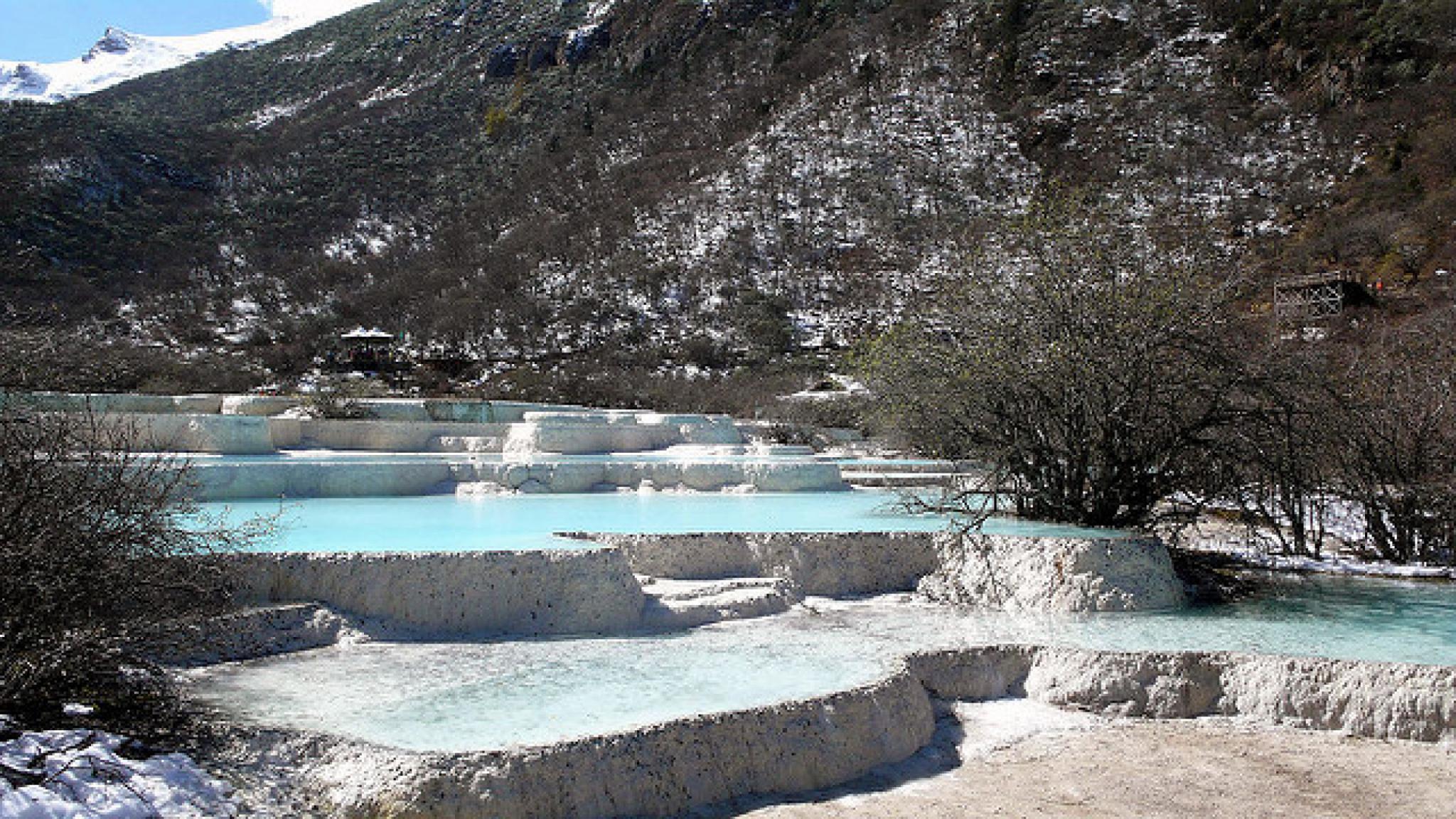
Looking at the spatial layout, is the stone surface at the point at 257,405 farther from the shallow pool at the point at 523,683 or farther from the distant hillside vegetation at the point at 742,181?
the shallow pool at the point at 523,683

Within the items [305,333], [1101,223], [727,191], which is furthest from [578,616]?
[727,191]

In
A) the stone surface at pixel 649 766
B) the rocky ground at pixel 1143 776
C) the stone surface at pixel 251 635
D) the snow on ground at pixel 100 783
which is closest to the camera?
the snow on ground at pixel 100 783

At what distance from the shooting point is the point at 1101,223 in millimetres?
10875

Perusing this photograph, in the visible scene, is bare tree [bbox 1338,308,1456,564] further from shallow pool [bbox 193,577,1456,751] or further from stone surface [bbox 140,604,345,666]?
stone surface [bbox 140,604,345,666]

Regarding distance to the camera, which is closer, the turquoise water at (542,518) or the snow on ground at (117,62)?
the turquoise water at (542,518)

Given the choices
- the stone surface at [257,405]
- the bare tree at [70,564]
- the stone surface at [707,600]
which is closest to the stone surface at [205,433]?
the stone surface at [257,405]

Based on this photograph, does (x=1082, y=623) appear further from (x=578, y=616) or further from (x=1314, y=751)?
(x=578, y=616)

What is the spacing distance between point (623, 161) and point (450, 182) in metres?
8.37

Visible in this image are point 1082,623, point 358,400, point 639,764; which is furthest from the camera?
point 358,400

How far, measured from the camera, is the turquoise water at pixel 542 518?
27.5 ft

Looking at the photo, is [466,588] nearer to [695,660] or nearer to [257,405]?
[695,660]

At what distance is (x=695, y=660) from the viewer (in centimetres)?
665

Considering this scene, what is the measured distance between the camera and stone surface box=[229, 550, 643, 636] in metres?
7.09

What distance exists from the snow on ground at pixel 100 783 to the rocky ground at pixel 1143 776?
7.52 ft
